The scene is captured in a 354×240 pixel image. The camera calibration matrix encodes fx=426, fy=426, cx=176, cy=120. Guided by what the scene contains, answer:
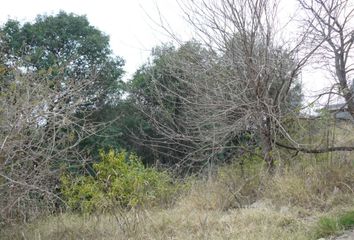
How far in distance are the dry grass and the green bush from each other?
27cm

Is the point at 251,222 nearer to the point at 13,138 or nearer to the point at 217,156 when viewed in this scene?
the point at 13,138

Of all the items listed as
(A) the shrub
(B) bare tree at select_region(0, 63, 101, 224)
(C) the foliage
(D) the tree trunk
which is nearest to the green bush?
(B) bare tree at select_region(0, 63, 101, 224)

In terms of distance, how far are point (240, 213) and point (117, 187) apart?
209cm

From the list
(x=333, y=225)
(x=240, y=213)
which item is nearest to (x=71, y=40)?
(x=240, y=213)

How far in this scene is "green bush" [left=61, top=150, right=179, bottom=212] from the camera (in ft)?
20.4

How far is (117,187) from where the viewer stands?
6602 millimetres

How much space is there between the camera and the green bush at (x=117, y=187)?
244 inches

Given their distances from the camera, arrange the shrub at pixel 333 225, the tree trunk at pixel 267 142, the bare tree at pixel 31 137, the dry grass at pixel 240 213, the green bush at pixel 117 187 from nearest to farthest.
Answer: the shrub at pixel 333 225 < the dry grass at pixel 240 213 < the bare tree at pixel 31 137 < the green bush at pixel 117 187 < the tree trunk at pixel 267 142

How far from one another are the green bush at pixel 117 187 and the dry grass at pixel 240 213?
0.88ft

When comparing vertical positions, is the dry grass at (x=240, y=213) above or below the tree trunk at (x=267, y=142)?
below

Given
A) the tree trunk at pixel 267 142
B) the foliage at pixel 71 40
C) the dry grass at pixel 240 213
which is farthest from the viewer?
the foliage at pixel 71 40

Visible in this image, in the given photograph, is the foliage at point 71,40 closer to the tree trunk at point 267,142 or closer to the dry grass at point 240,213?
the tree trunk at point 267,142

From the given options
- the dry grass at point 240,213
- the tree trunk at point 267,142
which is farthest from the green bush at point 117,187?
the tree trunk at point 267,142

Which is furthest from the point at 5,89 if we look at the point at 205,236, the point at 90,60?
the point at 90,60
